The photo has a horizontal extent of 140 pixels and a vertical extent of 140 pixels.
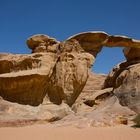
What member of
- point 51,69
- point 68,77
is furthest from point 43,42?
point 68,77

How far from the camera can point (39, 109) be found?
14391mm

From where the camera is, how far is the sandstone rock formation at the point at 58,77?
1488 cm

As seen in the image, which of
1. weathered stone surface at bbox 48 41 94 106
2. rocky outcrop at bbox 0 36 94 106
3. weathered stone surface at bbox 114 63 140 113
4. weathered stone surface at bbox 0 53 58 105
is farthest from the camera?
weathered stone surface at bbox 48 41 94 106

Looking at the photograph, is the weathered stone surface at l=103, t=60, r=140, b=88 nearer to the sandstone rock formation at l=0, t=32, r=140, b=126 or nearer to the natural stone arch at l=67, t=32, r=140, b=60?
the sandstone rock formation at l=0, t=32, r=140, b=126

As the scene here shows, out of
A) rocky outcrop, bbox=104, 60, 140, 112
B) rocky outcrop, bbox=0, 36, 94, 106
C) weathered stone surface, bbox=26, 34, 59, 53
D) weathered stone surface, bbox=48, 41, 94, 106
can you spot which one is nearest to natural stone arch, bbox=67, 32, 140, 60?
rocky outcrop, bbox=0, 36, 94, 106

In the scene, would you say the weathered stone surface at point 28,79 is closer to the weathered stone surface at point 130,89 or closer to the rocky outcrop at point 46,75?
the rocky outcrop at point 46,75

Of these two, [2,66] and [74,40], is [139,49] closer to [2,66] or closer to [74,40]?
[74,40]

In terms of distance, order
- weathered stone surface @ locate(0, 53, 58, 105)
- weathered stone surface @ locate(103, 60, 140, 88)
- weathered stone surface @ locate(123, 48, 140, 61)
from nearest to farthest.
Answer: weathered stone surface @ locate(0, 53, 58, 105) < weathered stone surface @ locate(123, 48, 140, 61) < weathered stone surface @ locate(103, 60, 140, 88)

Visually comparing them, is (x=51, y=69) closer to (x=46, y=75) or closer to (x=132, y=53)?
(x=46, y=75)

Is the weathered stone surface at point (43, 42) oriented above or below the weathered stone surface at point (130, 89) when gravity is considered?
above

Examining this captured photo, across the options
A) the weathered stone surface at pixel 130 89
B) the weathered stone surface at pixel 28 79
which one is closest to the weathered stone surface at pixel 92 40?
the weathered stone surface at pixel 28 79

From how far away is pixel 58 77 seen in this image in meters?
15.6

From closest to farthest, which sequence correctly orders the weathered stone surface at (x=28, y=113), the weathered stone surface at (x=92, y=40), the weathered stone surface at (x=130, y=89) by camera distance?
the weathered stone surface at (x=28, y=113), the weathered stone surface at (x=130, y=89), the weathered stone surface at (x=92, y=40)

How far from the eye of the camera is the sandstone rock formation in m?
14.9
